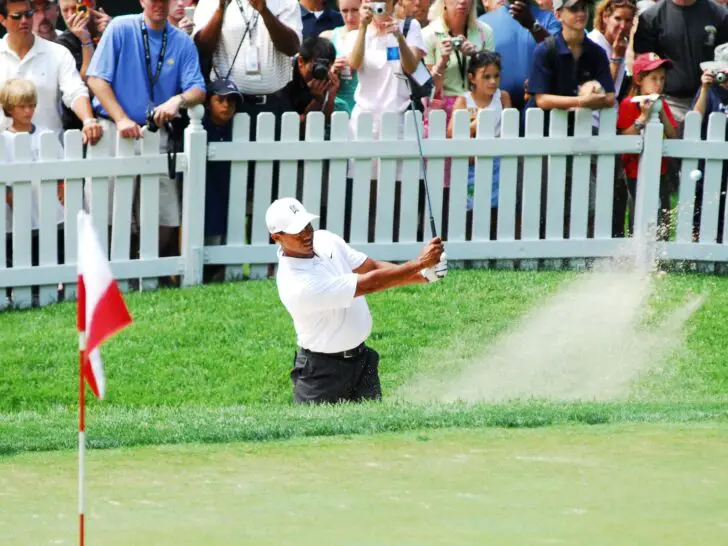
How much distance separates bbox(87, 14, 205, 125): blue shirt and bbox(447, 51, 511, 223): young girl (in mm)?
2140

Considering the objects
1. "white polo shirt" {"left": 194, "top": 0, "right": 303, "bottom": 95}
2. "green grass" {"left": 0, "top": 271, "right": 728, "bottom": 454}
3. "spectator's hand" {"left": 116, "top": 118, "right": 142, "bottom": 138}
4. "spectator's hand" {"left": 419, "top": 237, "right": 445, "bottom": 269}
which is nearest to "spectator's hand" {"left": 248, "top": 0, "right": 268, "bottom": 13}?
"white polo shirt" {"left": 194, "top": 0, "right": 303, "bottom": 95}

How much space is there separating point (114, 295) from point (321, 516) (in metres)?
1.26

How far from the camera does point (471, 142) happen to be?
38.9ft

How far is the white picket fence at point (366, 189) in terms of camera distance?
1108cm

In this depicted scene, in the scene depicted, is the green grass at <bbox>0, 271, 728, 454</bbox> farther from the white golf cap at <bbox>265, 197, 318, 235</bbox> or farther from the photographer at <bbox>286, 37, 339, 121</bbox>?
the photographer at <bbox>286, 37, 339, 121</bbox>

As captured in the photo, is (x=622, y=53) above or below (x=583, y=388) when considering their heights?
above

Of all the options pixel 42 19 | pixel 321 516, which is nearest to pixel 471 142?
pixel 42 19

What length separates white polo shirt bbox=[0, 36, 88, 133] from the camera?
441 inches

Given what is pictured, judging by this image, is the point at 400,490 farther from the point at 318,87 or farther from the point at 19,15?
the point at 318,87

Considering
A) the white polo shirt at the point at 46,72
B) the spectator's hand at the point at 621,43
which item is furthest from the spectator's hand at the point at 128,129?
the spectator's hand at the point at 621,43

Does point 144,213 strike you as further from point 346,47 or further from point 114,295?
point 114,295

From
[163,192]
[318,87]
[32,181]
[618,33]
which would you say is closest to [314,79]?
[318,87]

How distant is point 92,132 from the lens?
11.0 meters

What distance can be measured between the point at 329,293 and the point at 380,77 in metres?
4.32
